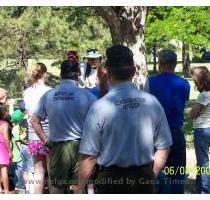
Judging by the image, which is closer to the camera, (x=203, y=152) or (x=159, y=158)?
(x=159, y=158)

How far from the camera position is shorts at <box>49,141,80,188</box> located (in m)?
4.95

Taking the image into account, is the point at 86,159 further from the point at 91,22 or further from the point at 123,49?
the point at 91,22

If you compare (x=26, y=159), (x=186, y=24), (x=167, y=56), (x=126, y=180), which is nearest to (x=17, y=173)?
(x=26, y=159)

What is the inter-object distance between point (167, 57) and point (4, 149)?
6.90ft

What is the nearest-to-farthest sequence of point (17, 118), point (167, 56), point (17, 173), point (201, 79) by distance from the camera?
point (167, 56), point (201, 79), point (17, 173), point (17, 118)

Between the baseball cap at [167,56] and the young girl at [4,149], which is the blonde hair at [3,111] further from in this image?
the baseball cap at [167,56]

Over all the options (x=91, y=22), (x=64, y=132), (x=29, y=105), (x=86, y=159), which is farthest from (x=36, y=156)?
(x=91, y=22)

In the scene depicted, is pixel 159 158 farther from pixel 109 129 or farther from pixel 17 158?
pixel 17 158

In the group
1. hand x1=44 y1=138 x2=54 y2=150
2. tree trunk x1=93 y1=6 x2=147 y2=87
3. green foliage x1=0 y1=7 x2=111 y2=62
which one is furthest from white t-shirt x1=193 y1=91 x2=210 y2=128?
green foliage x1=0 y1=7 x2=111 y2=62

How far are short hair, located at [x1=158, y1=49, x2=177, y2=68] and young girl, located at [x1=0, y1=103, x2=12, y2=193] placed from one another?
1899 millimetres

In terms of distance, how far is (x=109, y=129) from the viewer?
10.7 feet

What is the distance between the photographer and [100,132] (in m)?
3.26

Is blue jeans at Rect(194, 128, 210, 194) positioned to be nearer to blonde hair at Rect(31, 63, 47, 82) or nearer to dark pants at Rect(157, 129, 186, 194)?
dark pants at Rect(157, 129, 186, 194)

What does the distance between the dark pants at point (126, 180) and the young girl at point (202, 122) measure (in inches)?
90.3
